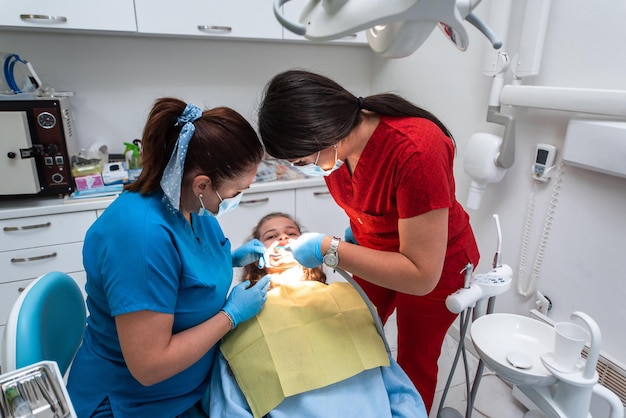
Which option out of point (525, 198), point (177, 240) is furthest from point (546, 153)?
point (177, 240)

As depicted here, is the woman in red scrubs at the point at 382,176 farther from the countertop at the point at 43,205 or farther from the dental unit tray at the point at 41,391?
the countertop at the point at 43,205

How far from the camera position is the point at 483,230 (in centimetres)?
216

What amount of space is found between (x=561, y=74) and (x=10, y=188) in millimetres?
2437

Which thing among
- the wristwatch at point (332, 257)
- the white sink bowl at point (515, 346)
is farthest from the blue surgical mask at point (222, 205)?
the white sink bowl at point (515, 346)

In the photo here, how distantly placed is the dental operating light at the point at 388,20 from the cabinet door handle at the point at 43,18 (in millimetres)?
1778

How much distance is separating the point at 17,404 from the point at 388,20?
28.8 inches

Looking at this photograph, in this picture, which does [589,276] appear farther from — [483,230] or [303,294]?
[303,294]

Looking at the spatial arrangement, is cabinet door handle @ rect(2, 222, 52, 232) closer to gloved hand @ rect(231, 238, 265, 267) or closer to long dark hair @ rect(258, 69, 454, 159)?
gloved hand @ rect(231, 238, 265, 267)

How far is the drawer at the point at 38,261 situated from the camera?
6.44 ft

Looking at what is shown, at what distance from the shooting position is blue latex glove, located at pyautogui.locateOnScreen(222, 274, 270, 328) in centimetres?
112

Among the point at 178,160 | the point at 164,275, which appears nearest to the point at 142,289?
the point at 164,275

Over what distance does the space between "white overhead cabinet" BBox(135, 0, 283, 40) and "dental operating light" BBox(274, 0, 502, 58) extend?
5.64ft

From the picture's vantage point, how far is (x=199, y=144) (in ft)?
3.24

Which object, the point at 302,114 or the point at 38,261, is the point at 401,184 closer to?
the point at 302,114
